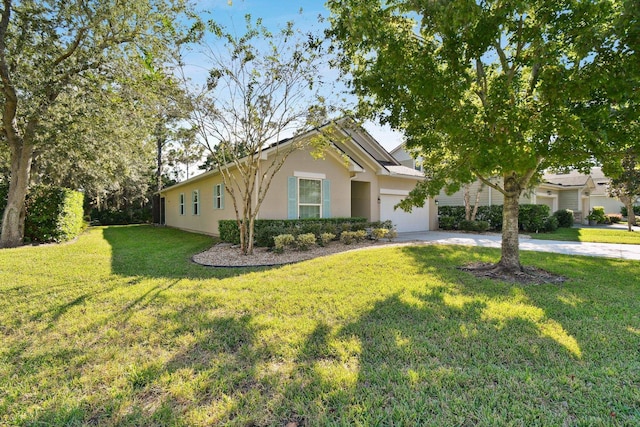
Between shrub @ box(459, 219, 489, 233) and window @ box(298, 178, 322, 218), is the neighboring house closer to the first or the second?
shrub @ box(459, 219, 489, 233)

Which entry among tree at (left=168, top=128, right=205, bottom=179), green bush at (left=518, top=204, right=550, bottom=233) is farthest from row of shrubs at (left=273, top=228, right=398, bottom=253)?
green bush at (left=518, top=204, right=550, bottom=233)

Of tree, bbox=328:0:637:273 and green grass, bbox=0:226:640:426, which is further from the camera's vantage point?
tree, bbox=328:0:637:273

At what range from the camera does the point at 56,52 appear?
33.2 feet

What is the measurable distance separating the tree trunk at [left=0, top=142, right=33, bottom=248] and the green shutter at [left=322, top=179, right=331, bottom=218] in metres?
10.5

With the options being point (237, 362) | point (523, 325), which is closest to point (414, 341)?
point (523, 325)

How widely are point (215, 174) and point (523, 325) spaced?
12.8 metres

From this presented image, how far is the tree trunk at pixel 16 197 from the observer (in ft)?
35.4

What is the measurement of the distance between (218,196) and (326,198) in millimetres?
5087

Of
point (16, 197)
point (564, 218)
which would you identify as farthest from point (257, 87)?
point (564, 218)

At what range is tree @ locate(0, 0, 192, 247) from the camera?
9445 mm

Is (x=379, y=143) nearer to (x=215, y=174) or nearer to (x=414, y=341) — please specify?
(x=215, y=174)

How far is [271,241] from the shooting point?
10281 mm

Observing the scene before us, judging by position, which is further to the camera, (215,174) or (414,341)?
(215,174)

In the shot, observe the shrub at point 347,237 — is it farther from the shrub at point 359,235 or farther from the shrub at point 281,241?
the shrub at point 281,241
